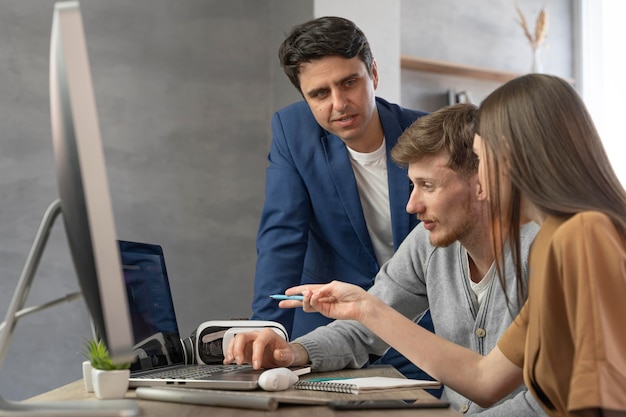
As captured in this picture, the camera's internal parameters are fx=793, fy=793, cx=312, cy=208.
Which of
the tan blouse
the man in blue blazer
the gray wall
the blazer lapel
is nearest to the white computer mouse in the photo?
the tan blouse

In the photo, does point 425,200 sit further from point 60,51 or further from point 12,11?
point 12,11

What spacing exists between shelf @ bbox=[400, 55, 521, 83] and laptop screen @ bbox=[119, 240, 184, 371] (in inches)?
94.6

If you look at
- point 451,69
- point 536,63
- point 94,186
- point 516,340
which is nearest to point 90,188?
point 94,186

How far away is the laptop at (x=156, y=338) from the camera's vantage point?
137 centimetres

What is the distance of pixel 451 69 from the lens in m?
4.09

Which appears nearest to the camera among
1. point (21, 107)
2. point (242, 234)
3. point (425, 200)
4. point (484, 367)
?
point (484, 367)

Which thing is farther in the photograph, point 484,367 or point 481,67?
point 481,67

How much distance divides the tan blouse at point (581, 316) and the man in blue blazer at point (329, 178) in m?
1.18

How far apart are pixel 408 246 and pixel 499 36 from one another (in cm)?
269

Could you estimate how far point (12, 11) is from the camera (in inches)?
133

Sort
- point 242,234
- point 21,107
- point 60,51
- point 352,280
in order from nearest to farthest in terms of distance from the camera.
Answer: point 60,51 → point 352,280 → point 21,107 → point 242,234

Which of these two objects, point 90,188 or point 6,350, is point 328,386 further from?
point 90,188

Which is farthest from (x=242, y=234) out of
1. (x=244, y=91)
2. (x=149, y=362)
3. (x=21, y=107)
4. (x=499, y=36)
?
(x=149, y=362)

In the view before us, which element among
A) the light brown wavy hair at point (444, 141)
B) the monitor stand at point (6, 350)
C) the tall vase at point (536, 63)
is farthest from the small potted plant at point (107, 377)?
the tall vase at point (536, 63)
